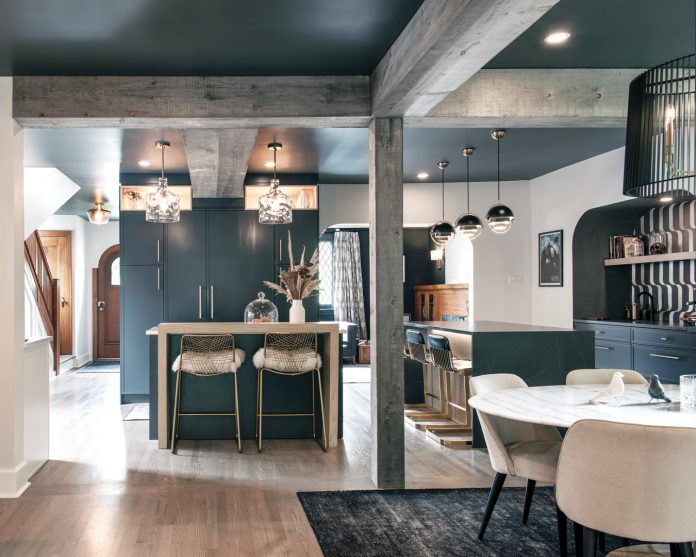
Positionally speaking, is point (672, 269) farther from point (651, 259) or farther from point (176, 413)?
point (176, 413)

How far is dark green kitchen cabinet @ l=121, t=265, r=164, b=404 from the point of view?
25.5 ft

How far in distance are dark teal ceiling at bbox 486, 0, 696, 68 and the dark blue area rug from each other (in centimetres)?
257

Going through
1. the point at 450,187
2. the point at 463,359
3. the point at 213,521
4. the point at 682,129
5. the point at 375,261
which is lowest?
the point at 213,521

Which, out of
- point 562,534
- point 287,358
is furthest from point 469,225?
point 562,534

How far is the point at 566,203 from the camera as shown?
767 centimetres

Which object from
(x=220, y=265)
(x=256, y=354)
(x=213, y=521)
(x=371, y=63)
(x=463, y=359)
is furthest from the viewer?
(x=220, y=265)

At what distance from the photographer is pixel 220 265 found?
784 cm

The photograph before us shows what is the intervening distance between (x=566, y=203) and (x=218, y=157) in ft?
13.4

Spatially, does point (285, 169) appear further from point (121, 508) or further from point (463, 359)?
point (121, 508)

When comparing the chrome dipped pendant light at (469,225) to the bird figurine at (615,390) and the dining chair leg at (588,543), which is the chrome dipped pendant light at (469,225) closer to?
the bird figurine at (615,390)

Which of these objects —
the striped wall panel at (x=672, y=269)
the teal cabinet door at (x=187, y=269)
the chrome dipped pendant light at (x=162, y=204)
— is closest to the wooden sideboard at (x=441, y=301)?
the striped wall panel at (x=672, y=269)

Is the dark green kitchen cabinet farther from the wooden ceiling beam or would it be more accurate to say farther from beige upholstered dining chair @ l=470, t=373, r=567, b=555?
beige upholstered dining chair @ l=470, t=373, r=567, b=555

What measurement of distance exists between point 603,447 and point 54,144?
5424mm

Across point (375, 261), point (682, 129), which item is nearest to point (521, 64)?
point (375, 261)
